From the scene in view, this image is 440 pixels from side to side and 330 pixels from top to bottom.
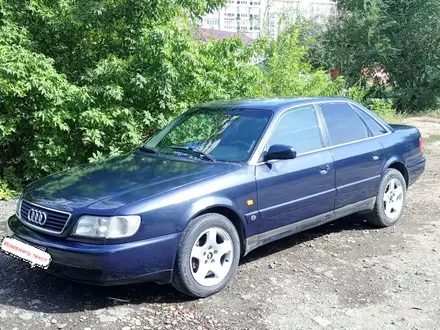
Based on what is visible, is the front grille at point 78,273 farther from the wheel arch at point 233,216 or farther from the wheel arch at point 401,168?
the wheel arch at point 401,168

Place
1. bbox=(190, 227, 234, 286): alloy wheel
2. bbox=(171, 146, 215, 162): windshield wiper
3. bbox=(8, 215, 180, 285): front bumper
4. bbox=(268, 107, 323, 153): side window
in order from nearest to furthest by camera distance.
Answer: bbox=(8, 215, 180, 285): front bumper
bbox=(190, 227, 234, 286): alloy wheel
bbox=(171, 146, 215, 162): windshield wiper
bbox=(268, 107, 323, 153): side window

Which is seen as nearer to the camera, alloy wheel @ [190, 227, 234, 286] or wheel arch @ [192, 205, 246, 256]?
alloy wheel @ [190, 227, 234, 286]

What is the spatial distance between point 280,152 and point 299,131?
673 mm

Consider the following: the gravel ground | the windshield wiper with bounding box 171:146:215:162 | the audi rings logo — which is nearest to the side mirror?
the windshield wiper with bounding box 171:146:215:162

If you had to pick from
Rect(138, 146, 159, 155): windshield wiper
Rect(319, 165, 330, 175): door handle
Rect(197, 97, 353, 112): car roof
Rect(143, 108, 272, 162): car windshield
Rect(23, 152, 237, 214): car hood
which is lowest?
Rect(319, 165, 330, 175): door handle

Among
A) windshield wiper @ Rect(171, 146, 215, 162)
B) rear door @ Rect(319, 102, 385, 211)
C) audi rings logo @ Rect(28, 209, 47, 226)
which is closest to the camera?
audi rings logo @ Rect(28, 209, 47, 226)

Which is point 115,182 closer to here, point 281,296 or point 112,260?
point 112,260

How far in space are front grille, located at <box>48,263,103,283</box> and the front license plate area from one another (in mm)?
69

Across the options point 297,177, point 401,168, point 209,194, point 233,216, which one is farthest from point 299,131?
point 401,168

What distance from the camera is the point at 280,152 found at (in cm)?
443

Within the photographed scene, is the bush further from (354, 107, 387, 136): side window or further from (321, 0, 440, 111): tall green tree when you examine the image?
(321, 0, 440, 111): tall green tree

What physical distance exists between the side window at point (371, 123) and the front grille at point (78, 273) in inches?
140

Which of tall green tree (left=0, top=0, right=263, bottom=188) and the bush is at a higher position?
tall green tree (left=0, top=0, right=263, bottom=188)

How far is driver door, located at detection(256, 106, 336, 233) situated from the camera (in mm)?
4480
